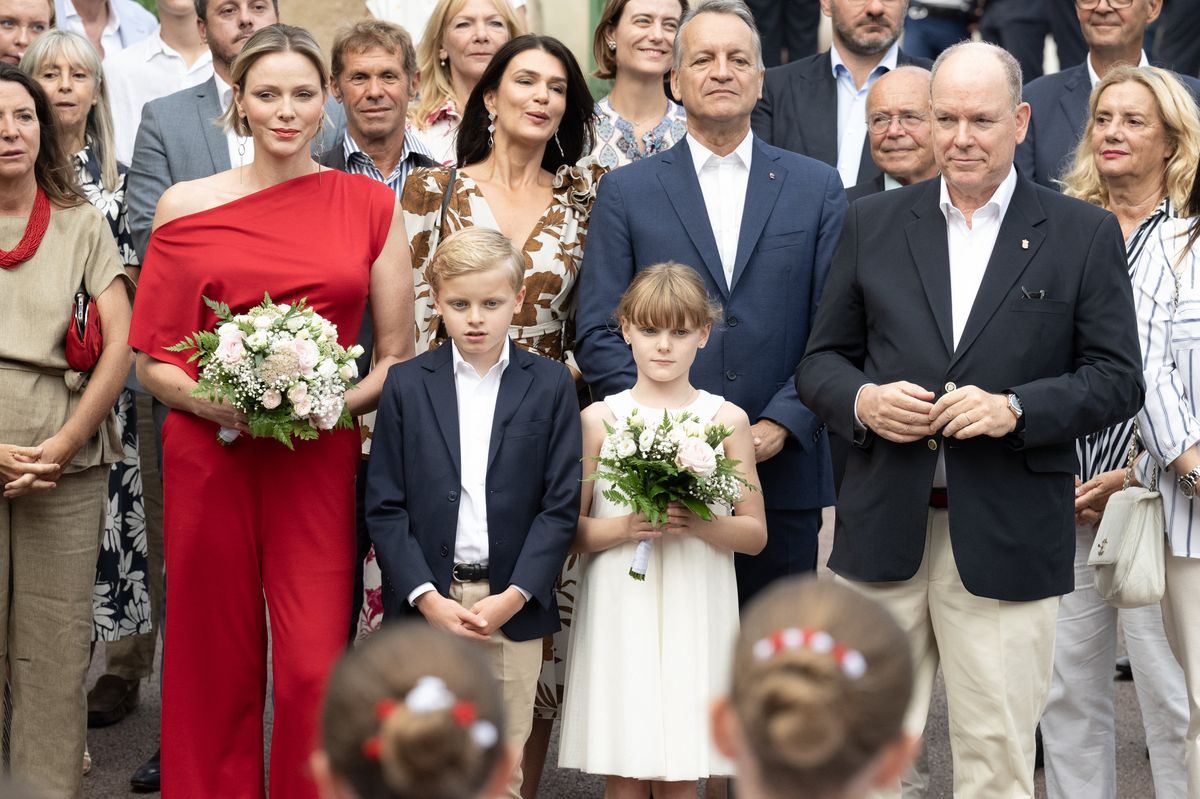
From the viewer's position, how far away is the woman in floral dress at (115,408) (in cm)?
675

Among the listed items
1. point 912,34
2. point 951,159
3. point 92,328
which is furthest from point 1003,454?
point 912,34

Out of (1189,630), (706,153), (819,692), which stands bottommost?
(1189,630)

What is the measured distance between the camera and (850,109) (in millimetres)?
7875

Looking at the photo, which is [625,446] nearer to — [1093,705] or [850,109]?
[1093,705]

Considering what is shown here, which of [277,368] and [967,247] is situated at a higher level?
[967,247]

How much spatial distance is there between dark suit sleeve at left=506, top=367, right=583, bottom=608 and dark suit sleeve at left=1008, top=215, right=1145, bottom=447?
1484mm

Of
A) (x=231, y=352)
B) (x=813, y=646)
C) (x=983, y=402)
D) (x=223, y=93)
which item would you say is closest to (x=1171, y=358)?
(x=983, y=402)

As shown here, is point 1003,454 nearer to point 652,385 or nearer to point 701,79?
point 652,385

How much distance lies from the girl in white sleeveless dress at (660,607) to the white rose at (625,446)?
0.85ft

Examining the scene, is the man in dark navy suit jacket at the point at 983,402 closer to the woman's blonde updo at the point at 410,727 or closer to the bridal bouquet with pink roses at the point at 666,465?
the bridal bouquet with pink roses at the point at 666,465

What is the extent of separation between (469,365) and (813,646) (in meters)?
3.04

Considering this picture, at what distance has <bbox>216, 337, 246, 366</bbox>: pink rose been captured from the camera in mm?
4996

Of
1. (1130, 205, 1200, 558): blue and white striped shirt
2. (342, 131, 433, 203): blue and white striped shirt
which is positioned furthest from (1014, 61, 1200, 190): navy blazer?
(342, 131, 433, 203): blue and white striped shirt

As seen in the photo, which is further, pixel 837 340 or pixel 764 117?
Answer: pixel 764 117
